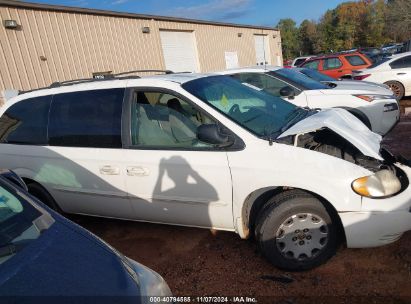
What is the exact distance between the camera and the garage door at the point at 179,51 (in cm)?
1538

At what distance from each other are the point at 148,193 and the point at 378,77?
9252 mm

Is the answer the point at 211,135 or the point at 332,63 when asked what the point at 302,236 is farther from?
the point at 332,63

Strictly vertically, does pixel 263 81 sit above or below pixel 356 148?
above

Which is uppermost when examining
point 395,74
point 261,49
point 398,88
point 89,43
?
point 89,43

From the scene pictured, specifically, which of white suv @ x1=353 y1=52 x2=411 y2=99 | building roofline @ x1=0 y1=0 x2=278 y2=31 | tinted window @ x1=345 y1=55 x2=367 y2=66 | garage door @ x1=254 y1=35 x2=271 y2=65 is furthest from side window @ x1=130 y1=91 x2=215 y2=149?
garage door @ x1=254 y1=35 x2=271 y2=65

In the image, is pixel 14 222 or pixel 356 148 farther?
pixel 356 148

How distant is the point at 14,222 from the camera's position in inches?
81.7

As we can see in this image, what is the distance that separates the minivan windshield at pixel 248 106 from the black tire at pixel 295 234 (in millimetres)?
588

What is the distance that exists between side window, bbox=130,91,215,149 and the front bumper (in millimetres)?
1485

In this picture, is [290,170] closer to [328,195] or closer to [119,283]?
[328,195]

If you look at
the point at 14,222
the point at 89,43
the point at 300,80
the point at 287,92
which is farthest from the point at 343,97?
the point at 89,43

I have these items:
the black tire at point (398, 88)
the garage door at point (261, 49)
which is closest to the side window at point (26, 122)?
the black tire at point (398, 88)

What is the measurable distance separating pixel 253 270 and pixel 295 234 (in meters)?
0.55

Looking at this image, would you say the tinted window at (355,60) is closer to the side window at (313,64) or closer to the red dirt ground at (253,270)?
the side window at (313,64)
